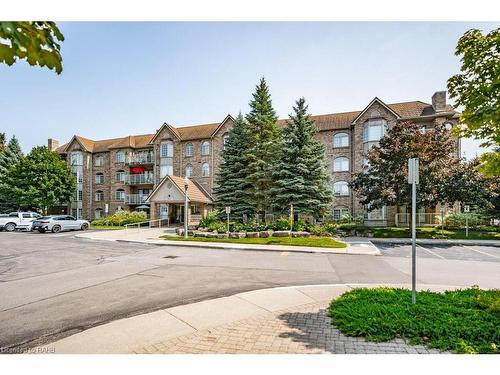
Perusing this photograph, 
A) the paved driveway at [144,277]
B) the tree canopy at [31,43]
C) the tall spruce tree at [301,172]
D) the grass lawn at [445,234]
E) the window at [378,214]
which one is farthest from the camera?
the window at [378,214]

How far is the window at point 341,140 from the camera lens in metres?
30.9

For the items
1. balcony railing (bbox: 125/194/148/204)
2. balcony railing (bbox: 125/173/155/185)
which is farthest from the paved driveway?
balcony railing (bbox: 125/173/155/185)

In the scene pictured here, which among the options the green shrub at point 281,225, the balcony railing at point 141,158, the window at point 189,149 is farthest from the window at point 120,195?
the green shrub at point 281,225

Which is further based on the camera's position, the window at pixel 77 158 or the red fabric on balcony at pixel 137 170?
the window at pixel 77 158

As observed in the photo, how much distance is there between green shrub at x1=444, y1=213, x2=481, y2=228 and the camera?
2323cm

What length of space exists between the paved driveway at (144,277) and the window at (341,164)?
17.7 m

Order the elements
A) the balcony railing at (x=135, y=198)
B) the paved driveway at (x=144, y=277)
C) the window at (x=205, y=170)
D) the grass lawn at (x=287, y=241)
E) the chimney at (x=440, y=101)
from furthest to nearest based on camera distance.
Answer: the balcony railing at (x=135, y=198) → the window at (x=205, y=170) → the chimney at (x=440, y=101) → the grass lawn at (x=287, y=241) → the paved driveway at (x=144, y=277)

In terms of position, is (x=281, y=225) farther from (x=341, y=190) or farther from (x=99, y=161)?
(x=99, y=161)

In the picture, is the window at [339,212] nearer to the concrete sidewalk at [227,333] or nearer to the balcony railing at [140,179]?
the balcony railing at [140,179]

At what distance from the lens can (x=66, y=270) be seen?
9.35 m

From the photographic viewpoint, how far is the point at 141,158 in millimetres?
38969

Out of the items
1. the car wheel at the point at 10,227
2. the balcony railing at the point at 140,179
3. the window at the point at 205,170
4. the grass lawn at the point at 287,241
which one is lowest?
the car wheel at the point at 10,227

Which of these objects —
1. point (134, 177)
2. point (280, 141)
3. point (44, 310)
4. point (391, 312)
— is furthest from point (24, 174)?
point (391, 312)

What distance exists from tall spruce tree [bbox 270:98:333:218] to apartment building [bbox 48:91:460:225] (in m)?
3.28
